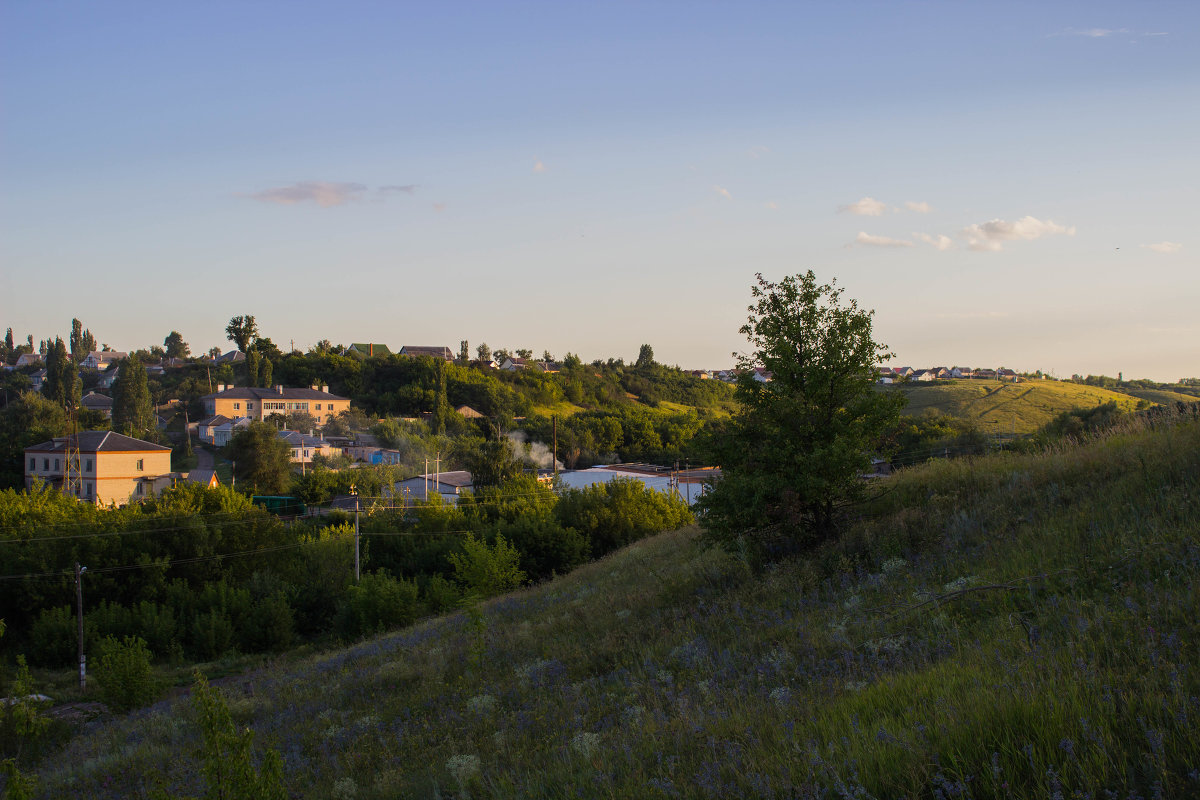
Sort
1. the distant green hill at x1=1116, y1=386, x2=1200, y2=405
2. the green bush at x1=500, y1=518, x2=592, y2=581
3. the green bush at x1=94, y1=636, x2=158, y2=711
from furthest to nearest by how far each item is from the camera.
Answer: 1. the distant green hill at x1=1116, y1=386, x2=1200, y2=405
2. the green bush at x1=500, y1=518, x2=592, y2=581
3. the green bush at x1=94, y1=636, x2=158, y2=711

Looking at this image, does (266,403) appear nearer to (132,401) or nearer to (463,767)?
(132,401)

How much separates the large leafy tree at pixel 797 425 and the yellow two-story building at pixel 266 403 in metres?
97.1

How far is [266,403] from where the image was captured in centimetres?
10162

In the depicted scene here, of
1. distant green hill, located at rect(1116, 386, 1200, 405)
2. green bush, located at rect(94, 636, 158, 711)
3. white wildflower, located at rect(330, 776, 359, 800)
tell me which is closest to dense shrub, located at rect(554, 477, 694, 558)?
green bush, located at rect(94, 636, 158, 711)

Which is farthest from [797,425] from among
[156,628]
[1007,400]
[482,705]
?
[1007,400]

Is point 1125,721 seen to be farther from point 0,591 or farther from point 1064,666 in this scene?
point 0,591

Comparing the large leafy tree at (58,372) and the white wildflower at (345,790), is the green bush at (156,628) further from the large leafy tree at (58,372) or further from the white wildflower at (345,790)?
the large leafy tree at (58,372)

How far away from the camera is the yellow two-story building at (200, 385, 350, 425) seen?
101m

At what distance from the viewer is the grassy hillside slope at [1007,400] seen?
226 ft

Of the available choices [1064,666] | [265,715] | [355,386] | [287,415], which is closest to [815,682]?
[1064,666]

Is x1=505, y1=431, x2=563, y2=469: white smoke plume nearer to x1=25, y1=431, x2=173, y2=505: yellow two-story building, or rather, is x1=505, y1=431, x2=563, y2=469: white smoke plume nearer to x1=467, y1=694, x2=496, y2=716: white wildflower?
x1=25, y1=431, x2=173, y2=505: yellow two-story building

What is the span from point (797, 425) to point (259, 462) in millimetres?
65794

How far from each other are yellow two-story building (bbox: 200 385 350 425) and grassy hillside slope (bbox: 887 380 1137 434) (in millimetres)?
78753

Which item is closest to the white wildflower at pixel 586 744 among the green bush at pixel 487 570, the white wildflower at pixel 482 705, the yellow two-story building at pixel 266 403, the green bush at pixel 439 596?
the white wildflower at pixel 482 705
